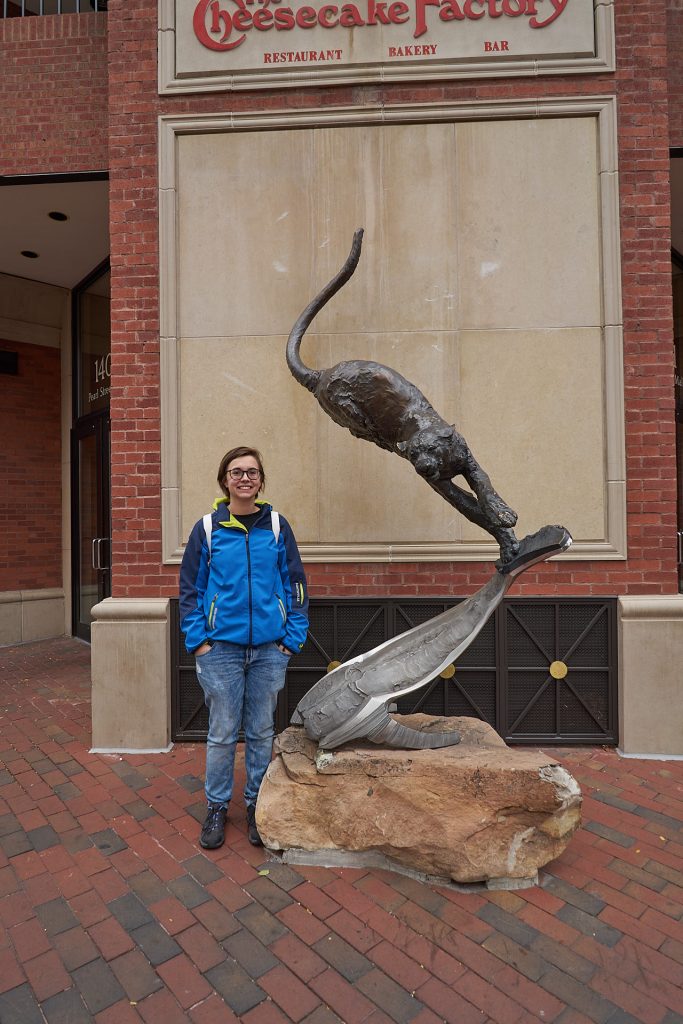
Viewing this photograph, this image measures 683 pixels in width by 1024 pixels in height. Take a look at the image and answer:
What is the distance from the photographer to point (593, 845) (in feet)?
10.0

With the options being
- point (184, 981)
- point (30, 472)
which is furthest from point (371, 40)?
point (30, 472)

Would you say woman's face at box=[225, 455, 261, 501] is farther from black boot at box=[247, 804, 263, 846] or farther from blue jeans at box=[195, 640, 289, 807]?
black boot at box=[247, 804, 263, 846]

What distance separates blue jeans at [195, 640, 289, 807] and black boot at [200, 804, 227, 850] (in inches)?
1.6

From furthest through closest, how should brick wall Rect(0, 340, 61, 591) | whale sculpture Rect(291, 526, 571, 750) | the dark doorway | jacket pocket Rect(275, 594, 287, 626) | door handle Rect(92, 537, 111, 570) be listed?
brick wall Rect(0, 340, 61, 591) → the dark doorway → door handle Rect(92, 537, 111, 570) → jacket pocket Rect(275, 594, 287, 626) → whale sculpture Rect(291, 526, 571, 750)

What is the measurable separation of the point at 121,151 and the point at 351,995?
18.4 feet

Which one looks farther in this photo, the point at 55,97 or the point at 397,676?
the point at 55,97

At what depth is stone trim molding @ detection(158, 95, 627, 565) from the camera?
4.34m

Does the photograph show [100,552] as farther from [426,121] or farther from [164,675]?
[426,121]

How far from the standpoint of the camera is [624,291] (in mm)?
4391

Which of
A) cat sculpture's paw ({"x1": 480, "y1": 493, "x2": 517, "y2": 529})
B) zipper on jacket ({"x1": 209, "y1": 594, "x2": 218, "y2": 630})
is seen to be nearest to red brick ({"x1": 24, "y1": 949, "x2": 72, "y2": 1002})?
zipper on jacket ({"x1": 209, "y1": 594, "x2": 218, "y2": 630})

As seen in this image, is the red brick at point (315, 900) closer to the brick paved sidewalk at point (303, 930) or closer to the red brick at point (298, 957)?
the brick paved sidewalk at point (303, 930)

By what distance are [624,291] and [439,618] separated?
9.94ft

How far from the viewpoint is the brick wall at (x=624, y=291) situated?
4348 mm

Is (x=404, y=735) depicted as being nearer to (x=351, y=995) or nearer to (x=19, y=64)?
(x=351, y=995)
